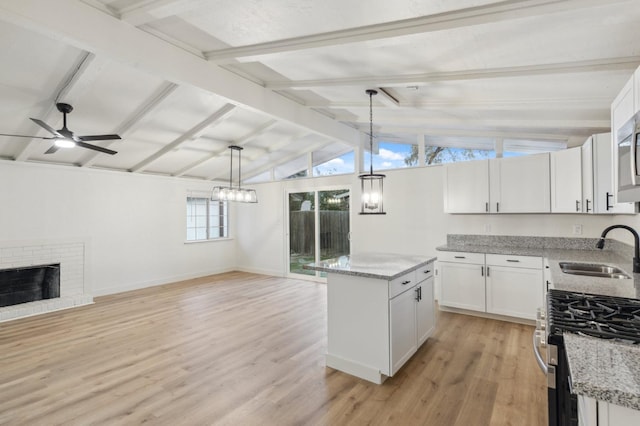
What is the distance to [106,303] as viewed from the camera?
5.18 m

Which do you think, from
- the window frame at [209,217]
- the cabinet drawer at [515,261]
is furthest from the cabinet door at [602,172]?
the window frame at [209,217]

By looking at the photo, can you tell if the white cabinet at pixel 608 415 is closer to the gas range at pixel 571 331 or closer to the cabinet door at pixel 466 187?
the gas range at pixel 571 331

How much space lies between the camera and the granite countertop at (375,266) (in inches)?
104

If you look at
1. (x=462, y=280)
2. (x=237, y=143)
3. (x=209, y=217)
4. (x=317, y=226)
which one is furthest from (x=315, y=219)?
(x=462, y=280)

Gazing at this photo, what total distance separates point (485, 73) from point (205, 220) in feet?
21.1

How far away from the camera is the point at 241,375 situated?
280 centimetres

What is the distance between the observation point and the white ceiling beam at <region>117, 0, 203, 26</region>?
210cm

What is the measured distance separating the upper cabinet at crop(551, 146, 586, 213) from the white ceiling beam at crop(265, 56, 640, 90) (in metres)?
1.60

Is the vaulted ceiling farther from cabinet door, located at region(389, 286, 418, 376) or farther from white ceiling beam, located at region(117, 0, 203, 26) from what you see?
cabinet door, located at region(389, 286, 418, 376)

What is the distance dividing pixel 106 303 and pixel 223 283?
199 centimetres

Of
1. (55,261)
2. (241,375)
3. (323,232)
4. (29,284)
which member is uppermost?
(323,232)

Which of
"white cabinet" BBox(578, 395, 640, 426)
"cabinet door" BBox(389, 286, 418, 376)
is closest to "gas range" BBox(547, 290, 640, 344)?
"white cabinet" BBox(578, 395, 640, 426)

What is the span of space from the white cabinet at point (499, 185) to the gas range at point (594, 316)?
8.70ft

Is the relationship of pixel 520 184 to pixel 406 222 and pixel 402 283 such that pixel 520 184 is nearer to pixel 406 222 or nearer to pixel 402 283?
pixel 406 222
